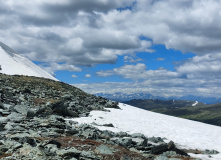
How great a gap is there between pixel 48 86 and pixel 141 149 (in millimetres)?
42637

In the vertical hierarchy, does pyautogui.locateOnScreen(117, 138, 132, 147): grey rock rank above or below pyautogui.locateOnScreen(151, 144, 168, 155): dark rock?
above

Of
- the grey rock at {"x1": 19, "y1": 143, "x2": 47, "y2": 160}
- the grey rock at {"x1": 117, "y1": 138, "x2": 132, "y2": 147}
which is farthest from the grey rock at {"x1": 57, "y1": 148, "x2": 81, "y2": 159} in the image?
the grey rock at {"x1": 117, "y1": 138, "x2": 132, "y2": 147}

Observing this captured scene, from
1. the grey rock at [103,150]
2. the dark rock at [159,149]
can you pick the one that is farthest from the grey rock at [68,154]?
the dark rock at [159,149]

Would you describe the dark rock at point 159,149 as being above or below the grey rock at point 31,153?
below

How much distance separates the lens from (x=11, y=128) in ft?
55.5

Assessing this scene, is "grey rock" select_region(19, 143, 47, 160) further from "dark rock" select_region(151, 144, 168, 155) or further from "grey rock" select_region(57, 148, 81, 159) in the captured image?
"dark rock" select_region(151, 144, 168, 155)

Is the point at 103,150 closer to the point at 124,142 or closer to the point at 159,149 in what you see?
the point at 124,142

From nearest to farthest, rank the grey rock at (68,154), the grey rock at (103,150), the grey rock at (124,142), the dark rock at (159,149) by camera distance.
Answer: the grey rock at (68,154) < the grey rock at (103,150) < the grey rock at (124,142) < the dark rock at (159,149)

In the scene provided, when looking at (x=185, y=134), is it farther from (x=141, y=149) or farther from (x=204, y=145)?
(x=141, y=149)

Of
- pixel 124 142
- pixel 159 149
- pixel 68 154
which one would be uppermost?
pixel 124 142

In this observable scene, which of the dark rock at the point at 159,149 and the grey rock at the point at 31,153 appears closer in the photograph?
the grey rock at the point at 31,153

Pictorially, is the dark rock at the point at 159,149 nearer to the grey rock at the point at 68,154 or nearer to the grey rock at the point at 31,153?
the grey rock at the point at 68,154

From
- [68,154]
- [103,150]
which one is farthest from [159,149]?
[68,154]

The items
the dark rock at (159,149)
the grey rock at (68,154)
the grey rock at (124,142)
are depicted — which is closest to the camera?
the grey rock at (68,154)
